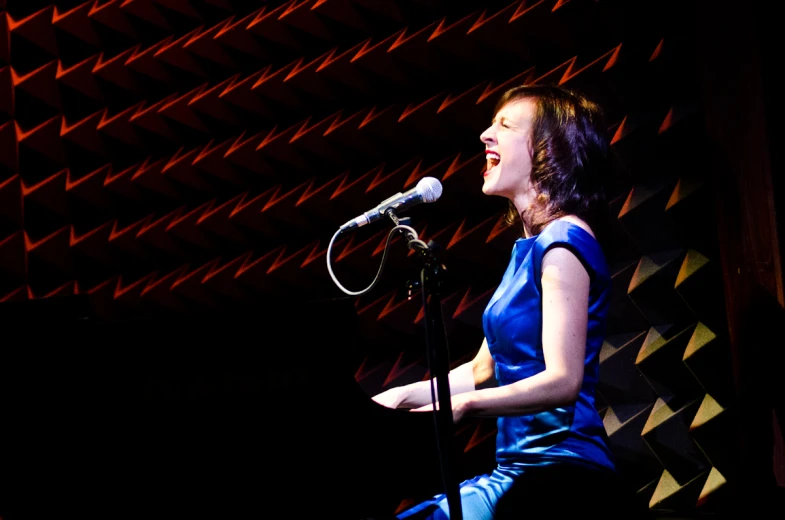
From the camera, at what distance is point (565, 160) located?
1804 mm

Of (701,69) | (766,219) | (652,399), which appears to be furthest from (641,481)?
(701,69)

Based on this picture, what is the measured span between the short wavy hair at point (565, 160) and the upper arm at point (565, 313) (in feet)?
0.72

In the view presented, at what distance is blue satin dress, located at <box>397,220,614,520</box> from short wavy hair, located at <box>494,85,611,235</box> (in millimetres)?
136

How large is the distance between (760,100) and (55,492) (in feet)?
6.23

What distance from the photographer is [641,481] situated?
2.74 metres

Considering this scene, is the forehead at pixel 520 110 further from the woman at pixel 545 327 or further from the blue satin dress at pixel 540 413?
the blue satin dress at pixel 540 413

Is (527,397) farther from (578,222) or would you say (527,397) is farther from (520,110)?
(520,110)

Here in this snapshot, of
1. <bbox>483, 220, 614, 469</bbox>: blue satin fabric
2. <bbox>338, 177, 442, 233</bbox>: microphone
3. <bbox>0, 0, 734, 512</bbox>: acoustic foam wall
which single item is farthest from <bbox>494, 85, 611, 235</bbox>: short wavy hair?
<bbox>0, 0, 734, 512</bbox>: acoustic foam wall

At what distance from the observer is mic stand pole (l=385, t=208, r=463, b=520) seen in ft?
4.53

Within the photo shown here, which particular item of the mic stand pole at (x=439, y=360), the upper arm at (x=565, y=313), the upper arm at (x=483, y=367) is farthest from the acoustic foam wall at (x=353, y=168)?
the mic stand pole at (x=439, y=360)

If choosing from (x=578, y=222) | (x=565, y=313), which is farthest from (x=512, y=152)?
(x=565, y=313)

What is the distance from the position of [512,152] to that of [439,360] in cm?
64

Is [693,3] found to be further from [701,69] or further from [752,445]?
[752,445]

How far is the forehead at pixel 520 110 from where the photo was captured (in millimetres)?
1855
